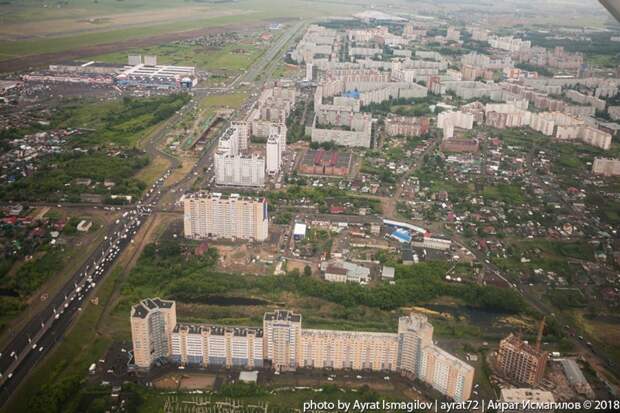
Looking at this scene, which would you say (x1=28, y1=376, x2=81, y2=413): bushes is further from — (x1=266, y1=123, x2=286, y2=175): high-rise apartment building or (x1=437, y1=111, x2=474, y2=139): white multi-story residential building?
(x1=437, y1=111, x2=474, y2=139): white multi-story residential building

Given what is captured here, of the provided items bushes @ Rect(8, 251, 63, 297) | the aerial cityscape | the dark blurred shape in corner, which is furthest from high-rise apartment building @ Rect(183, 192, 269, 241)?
the dark blurred shape in corner

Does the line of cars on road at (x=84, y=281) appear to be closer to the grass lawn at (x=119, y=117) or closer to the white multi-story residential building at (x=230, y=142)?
the white multi-story residential building at (x=230, y=142)

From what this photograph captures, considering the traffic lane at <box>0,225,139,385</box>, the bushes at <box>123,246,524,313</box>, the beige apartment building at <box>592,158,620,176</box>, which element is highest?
Result: the beige apartment building at <box>592,158,620,176</box>

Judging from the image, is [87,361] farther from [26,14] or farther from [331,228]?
[26,14]

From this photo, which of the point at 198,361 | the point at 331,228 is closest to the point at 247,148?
the point at 331,228

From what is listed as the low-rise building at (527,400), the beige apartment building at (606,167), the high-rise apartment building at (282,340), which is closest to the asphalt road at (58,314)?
the high-rise apartment building at (282,340)

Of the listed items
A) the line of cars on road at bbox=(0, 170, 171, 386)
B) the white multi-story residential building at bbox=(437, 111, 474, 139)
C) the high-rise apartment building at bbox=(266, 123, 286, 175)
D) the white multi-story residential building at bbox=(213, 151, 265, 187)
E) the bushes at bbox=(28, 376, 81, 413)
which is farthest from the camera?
the white multi-story residential building at bbox=(437, 111, 474, 139)
